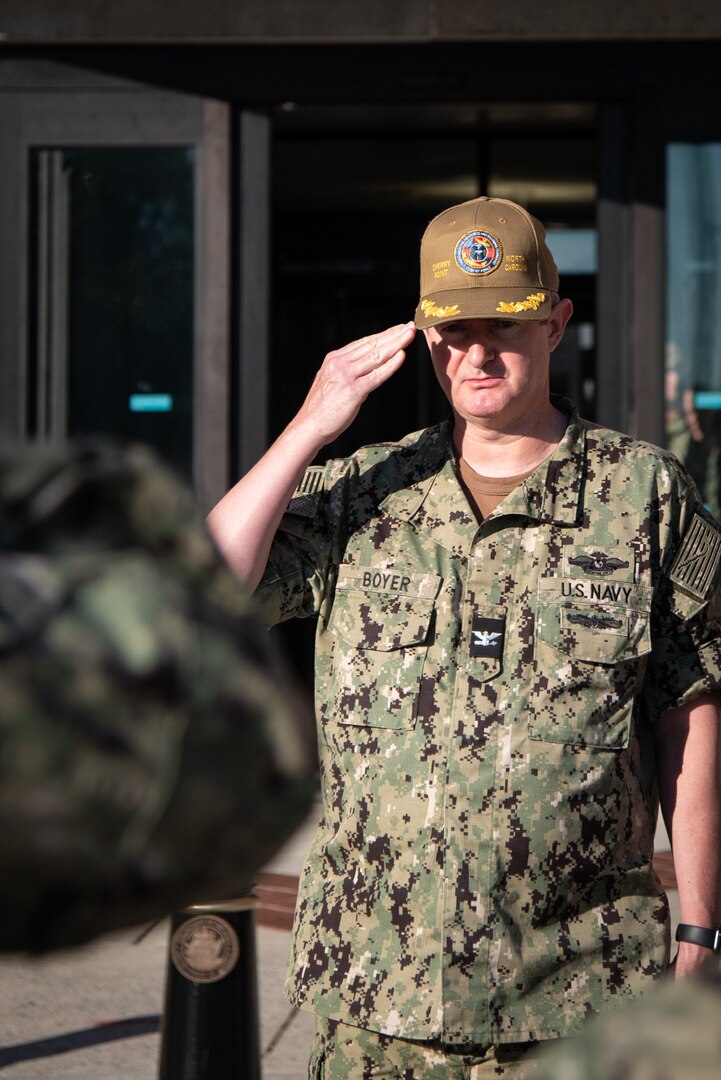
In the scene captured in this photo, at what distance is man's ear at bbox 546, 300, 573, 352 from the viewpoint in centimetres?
263

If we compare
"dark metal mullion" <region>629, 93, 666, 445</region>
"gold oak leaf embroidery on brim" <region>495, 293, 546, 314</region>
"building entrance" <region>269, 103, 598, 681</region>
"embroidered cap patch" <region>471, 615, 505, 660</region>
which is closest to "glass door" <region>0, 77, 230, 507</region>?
"building entrance" <region>269, 103, 598, 681</region>

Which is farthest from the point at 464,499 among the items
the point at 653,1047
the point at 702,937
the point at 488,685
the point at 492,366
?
the point at 653,1047

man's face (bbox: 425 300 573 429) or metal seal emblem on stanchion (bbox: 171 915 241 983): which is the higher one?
man's face (bbox: 425 300 573 429)

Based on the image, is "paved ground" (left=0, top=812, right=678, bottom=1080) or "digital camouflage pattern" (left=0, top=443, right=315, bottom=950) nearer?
"digital camouflage pattern" (left=0, top=443, right=315, bottom=950)

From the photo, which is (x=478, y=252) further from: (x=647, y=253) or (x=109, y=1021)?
(x=647, y=253)

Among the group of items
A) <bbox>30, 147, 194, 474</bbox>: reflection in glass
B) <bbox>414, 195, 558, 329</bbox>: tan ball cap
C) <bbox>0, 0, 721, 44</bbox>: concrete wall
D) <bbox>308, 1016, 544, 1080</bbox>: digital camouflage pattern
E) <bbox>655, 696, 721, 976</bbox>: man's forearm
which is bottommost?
<bbox>308, 1016, 544, 1080</bbox>: digital camouflage pattern

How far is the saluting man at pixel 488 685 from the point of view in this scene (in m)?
2.30

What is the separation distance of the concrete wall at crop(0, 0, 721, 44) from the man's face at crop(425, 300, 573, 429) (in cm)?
418

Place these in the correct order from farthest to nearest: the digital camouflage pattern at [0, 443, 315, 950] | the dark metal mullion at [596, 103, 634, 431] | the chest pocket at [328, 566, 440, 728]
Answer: the dark metal mullion at [596, 103, 634, 431] → the chest pocket at [328, 566, 440, 728] → the digital camouflage pattern at [0, 443, 315, 950]

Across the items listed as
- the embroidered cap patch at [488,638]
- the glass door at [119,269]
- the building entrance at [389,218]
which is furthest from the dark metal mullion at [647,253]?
the embroidered cap patch at [488,638]

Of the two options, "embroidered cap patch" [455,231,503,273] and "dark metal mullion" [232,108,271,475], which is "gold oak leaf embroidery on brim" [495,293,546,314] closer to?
"embroidered cap patch" [455,231,503,273]

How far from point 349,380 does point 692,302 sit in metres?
4.49

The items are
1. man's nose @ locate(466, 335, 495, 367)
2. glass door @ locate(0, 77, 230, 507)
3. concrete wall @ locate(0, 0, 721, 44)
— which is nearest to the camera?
man's nose @ locate(466, 335, 495, 367)

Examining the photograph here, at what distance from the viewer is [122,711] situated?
475 mm
